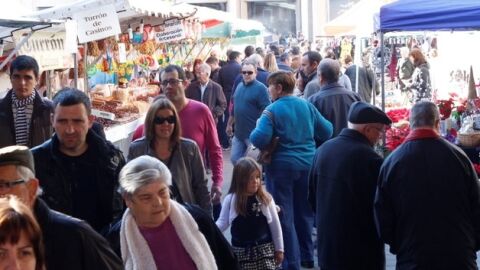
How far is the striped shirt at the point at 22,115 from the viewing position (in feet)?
19.9

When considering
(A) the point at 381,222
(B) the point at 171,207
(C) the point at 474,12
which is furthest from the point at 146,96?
(B) the point at 171,207

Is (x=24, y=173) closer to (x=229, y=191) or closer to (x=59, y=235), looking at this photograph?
(x=59, y=235)

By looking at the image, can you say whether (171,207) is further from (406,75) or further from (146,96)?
(406,75)

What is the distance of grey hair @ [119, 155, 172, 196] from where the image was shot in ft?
12.3

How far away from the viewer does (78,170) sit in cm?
449

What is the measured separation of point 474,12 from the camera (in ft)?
25.8

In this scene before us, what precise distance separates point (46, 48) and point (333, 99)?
9.03 ft

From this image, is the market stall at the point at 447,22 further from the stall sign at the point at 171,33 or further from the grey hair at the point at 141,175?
the stall sign at the point at 171,33

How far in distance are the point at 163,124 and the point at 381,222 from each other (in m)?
1.50

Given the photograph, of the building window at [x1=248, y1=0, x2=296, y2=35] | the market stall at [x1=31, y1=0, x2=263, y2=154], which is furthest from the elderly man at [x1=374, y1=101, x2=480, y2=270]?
the building window at [x1=248, y1=0, x2=296, y2=35]

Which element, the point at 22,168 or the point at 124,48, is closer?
the point at 22,168

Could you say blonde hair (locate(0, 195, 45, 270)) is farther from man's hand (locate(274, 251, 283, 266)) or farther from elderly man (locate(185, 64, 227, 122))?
elderly man (locate(185, 64, 227, 122))

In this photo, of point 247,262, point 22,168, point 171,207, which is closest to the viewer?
point 22,168

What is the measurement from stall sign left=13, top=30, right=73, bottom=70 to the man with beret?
322 cm
